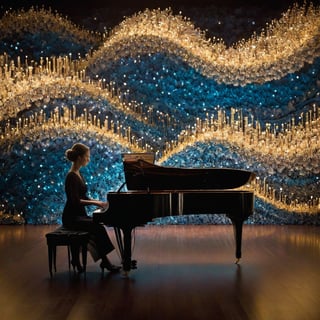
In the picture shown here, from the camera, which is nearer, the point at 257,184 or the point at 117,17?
the point at 257,184

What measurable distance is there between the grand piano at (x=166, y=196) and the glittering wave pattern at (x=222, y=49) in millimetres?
4447

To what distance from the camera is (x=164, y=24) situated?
11.2m

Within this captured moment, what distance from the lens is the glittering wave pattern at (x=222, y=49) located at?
10.8 meters

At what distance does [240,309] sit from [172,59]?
22.0 ft

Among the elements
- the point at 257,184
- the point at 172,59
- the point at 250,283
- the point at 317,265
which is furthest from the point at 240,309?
the point at 172,59

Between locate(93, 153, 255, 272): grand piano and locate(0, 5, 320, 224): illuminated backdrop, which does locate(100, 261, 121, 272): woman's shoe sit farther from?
locate(0, 5, 320, 224): illuminated backdrop

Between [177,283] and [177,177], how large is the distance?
3.76ft

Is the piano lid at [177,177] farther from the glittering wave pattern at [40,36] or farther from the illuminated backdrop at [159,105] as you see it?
the glittering wave pattern at [40,36]

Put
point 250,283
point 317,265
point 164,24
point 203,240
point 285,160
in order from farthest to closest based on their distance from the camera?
point 164,24 → point 285,160 → point 203,240 → point 317,265 → point 250,283

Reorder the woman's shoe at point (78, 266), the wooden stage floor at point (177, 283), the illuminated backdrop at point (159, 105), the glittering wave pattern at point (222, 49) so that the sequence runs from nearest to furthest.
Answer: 1. the wooden stage floor at point (177, 283)
2. the woman's shoe at point (78, 266)
3. the illuminated backdrop at point (159, 105)
4. the glittering wave pattern at point (222, 49)

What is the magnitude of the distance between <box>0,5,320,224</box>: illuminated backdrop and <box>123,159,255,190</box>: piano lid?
148 inches

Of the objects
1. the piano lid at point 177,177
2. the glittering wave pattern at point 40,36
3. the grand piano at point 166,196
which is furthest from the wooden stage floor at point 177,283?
the glittering wave pattern at point 40,36

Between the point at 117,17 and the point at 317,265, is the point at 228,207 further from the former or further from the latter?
the point at 117,17

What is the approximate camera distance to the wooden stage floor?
4738mm
